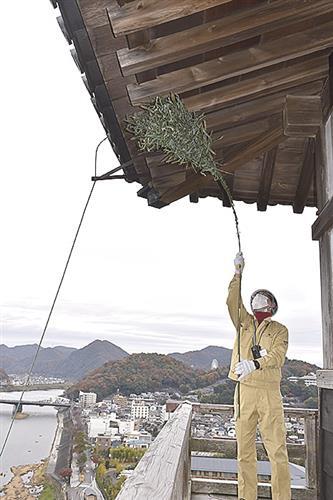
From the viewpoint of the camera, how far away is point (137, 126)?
2152mm

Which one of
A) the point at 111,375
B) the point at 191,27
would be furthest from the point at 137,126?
the point at 111,375

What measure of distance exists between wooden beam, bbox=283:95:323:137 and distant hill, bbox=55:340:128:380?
2268 mm

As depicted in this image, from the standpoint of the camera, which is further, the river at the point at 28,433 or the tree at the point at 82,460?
the tree at the point at 82,460

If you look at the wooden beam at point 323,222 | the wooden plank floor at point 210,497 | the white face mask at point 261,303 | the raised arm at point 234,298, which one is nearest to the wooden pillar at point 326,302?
the wooden beam at point 323,222

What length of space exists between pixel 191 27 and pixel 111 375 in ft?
8.49

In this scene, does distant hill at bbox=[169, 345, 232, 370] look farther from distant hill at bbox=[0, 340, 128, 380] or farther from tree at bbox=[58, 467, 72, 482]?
tree at bbox=[58, 467, 72, 482]

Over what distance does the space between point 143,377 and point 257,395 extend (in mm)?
1246

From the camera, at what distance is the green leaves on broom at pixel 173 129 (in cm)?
203

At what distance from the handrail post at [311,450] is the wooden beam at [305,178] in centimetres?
147

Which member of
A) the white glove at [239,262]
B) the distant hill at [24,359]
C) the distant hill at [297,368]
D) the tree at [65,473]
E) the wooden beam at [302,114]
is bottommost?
the tree at [65,473]

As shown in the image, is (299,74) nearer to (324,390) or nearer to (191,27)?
(191,27)

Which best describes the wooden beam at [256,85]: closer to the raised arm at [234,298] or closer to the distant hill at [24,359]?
the raised arm at [234,298]

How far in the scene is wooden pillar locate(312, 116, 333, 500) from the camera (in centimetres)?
233

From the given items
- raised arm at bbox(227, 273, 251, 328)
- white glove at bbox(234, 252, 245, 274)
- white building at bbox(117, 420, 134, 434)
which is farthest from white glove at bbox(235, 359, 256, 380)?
white building at bbox(117, 420, 134, 434)
